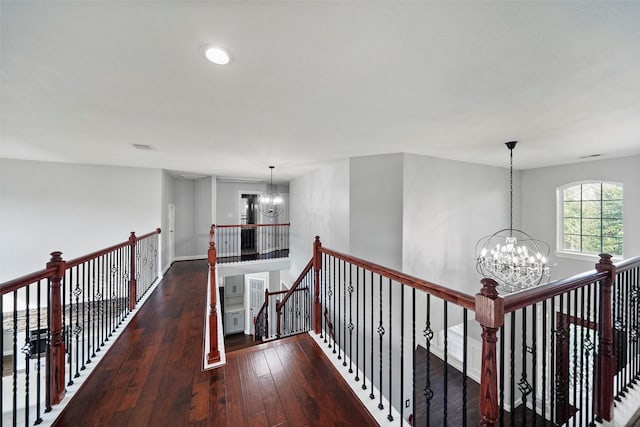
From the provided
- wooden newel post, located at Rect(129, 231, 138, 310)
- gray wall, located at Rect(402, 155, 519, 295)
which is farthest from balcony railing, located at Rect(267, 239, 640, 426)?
wooden newel post, located at Rect(129, 231, 138, 310)

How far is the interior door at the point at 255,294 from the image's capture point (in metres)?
9.33

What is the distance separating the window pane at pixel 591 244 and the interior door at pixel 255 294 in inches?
344

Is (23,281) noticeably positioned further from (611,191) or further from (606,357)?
(611,191)

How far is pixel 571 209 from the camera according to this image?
568 cm

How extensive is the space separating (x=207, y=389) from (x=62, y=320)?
125cm

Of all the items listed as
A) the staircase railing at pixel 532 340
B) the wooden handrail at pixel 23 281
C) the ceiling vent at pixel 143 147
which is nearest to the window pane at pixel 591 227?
the staircase railing at pixel 532 340

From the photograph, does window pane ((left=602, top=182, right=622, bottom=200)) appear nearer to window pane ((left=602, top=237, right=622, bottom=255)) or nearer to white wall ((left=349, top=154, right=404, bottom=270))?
window pane ((left=602, top=237, right=622, bottom=255))

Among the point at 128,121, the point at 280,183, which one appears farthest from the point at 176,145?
the point at 280,183

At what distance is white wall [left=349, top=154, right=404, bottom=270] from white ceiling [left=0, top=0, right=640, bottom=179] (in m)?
0.97

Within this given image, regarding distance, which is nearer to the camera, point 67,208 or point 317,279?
point 317,279

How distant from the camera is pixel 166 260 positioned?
6633 millimetres

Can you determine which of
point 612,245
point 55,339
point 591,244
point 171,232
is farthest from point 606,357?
point 171,232

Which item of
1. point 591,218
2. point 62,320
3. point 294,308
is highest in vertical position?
point 591,218

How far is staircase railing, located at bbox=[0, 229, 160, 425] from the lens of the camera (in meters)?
1.65
